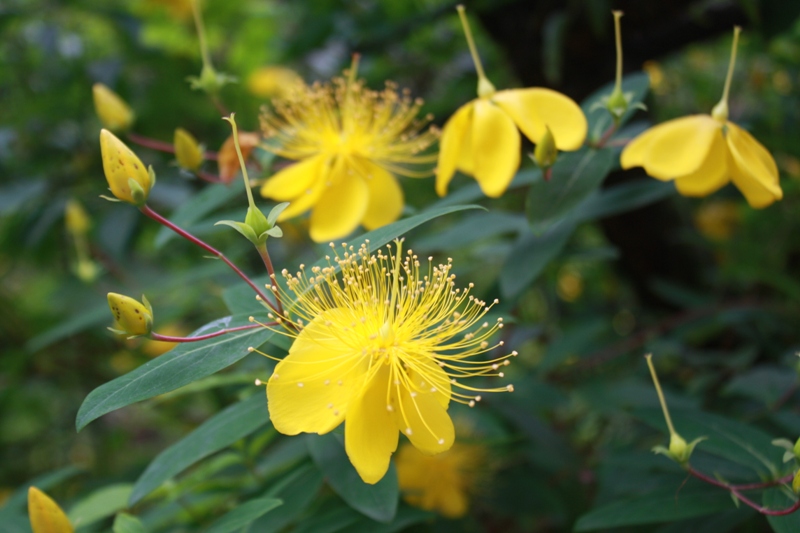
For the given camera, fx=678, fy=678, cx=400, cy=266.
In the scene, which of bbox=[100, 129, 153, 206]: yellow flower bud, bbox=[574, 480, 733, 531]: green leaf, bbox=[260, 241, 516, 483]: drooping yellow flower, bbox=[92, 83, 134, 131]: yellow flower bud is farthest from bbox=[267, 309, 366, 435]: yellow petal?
bbox=[92, 83, 134, 131]: yellow flower bud

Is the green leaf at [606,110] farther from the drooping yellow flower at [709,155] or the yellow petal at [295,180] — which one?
the yellow petal at [295,180]

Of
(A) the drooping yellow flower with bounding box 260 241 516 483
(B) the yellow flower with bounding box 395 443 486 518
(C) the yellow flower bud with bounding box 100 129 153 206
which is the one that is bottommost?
(B) the yellow flower with bounding box 395 443 486 518

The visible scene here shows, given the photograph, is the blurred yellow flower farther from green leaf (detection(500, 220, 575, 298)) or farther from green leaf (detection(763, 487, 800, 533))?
green leaf (detection(763, 487, 800, 533))

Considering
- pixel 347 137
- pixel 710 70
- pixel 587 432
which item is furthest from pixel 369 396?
pixel 710 70

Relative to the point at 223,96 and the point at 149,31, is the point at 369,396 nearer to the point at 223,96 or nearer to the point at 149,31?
the point at 223,96

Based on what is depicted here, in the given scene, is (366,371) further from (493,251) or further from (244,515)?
(493,251)

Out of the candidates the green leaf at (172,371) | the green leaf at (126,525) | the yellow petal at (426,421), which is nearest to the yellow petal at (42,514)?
the green leaf at (126,525)

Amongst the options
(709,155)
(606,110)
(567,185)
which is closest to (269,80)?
(606,110)
